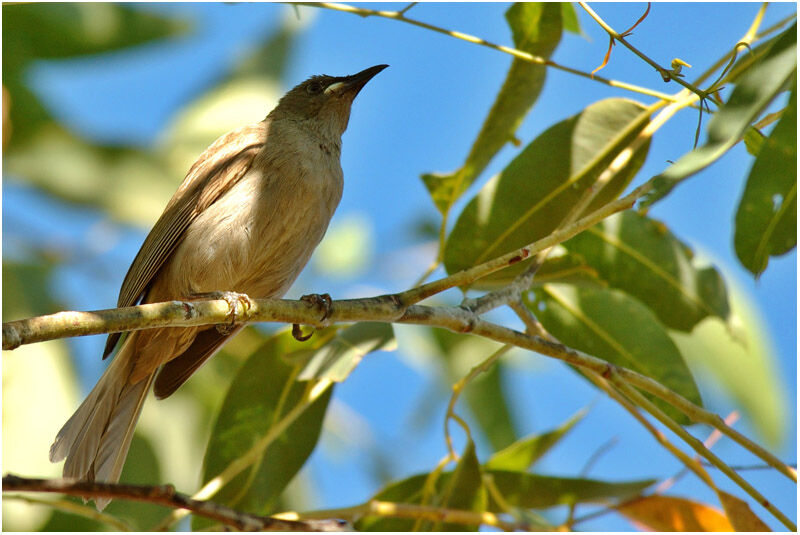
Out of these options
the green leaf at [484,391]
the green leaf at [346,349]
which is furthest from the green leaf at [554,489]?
the green leaf at [484,391]

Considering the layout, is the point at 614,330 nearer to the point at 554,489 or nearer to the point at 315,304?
the point at 554,489

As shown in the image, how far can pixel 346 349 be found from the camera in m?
2.70

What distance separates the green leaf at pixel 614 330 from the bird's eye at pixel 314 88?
64.7 inches

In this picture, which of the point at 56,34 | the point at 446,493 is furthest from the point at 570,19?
the point at 56,34

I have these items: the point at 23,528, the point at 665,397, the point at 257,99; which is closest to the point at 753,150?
the point at 665,397

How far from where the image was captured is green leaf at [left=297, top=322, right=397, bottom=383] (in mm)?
2584

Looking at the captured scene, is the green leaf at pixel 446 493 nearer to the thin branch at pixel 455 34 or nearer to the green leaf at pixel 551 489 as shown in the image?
the green leaf at pixel 551 489

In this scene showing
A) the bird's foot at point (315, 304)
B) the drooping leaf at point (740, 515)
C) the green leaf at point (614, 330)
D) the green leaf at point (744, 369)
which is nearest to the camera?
the bird's foot at point (315, 304)

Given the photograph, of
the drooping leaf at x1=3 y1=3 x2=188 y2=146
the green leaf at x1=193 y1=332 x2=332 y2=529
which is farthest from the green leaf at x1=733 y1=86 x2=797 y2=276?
the drooping leaf at x1=3 y1=3 x2=188 y2=146

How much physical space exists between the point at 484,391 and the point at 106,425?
200cm

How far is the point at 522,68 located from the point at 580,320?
2.83 feet

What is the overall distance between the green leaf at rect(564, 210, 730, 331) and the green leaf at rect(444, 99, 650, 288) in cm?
18

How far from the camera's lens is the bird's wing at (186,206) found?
3.36 metres

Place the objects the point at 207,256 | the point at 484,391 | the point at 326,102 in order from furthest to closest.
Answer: the point at 484,391, the point at 326,102, the point at 207,256
